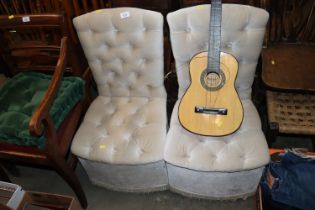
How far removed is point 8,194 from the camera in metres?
1.45

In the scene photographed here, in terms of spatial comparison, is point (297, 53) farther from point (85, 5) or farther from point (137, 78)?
point (85, 5)

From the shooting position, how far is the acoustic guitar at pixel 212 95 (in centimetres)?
146

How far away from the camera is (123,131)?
62.8 inches

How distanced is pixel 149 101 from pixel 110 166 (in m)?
0.46

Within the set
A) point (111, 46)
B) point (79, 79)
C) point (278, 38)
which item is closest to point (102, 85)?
point (79, 79)

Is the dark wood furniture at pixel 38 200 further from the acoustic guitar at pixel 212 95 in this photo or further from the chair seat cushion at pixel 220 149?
the acoustic guitar at pixel 212 95

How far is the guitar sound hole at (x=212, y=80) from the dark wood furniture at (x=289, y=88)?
0.89 ft

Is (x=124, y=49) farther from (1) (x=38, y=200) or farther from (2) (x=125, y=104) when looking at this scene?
(1) (x=38, y=200)

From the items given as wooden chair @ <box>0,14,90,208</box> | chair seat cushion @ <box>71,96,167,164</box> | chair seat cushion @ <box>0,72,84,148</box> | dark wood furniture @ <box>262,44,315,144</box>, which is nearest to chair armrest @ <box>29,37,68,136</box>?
wooden chair @ <box>0,14,90,208</box>

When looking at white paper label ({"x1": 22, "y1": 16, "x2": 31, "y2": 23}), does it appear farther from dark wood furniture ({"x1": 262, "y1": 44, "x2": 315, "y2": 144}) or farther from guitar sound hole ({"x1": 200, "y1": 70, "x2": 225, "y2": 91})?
dark wood furniture ({"x1": 262, "y1": 44, "x2": 315, "y2": 144})

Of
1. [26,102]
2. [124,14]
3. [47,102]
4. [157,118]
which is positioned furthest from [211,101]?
[26,102]

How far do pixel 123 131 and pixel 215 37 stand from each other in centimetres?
71

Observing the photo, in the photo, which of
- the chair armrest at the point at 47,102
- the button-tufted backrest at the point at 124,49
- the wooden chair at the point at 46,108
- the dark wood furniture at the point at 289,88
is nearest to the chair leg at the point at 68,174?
the wooden chair at the point at 46,108

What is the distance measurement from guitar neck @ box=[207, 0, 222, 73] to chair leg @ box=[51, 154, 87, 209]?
3.03 ft
